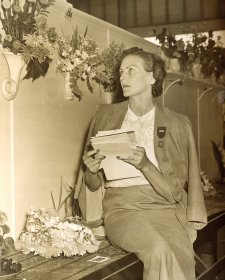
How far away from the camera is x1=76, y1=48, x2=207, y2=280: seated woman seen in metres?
3.49

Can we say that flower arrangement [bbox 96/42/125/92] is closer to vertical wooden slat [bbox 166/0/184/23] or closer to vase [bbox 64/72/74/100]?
vase [bbox 64/72/74/100]

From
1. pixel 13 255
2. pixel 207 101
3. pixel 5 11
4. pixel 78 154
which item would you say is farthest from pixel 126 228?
pixel 207 101

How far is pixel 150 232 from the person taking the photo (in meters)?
3.42

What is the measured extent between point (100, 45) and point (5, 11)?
1.44 metres

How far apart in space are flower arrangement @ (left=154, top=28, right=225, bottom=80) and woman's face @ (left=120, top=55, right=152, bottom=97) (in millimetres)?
2840

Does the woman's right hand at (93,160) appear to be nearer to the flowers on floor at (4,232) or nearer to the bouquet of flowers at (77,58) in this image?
the flowers on floor at (4,232)

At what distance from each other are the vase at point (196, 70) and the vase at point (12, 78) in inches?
152

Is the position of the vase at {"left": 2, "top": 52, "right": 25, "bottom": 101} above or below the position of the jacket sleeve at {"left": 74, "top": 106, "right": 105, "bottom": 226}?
above

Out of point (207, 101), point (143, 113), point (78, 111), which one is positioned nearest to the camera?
point (143, 113)

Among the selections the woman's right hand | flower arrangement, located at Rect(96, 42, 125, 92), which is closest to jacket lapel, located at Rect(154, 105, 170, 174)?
the woman's right hand

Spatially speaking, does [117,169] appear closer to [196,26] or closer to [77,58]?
[77,58]

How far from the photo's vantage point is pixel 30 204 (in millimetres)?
3975

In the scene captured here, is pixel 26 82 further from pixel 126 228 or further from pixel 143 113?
pixel 126 228

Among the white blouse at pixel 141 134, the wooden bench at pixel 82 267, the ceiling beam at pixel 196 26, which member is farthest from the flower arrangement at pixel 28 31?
the ceiling beam at pixel 196 26
